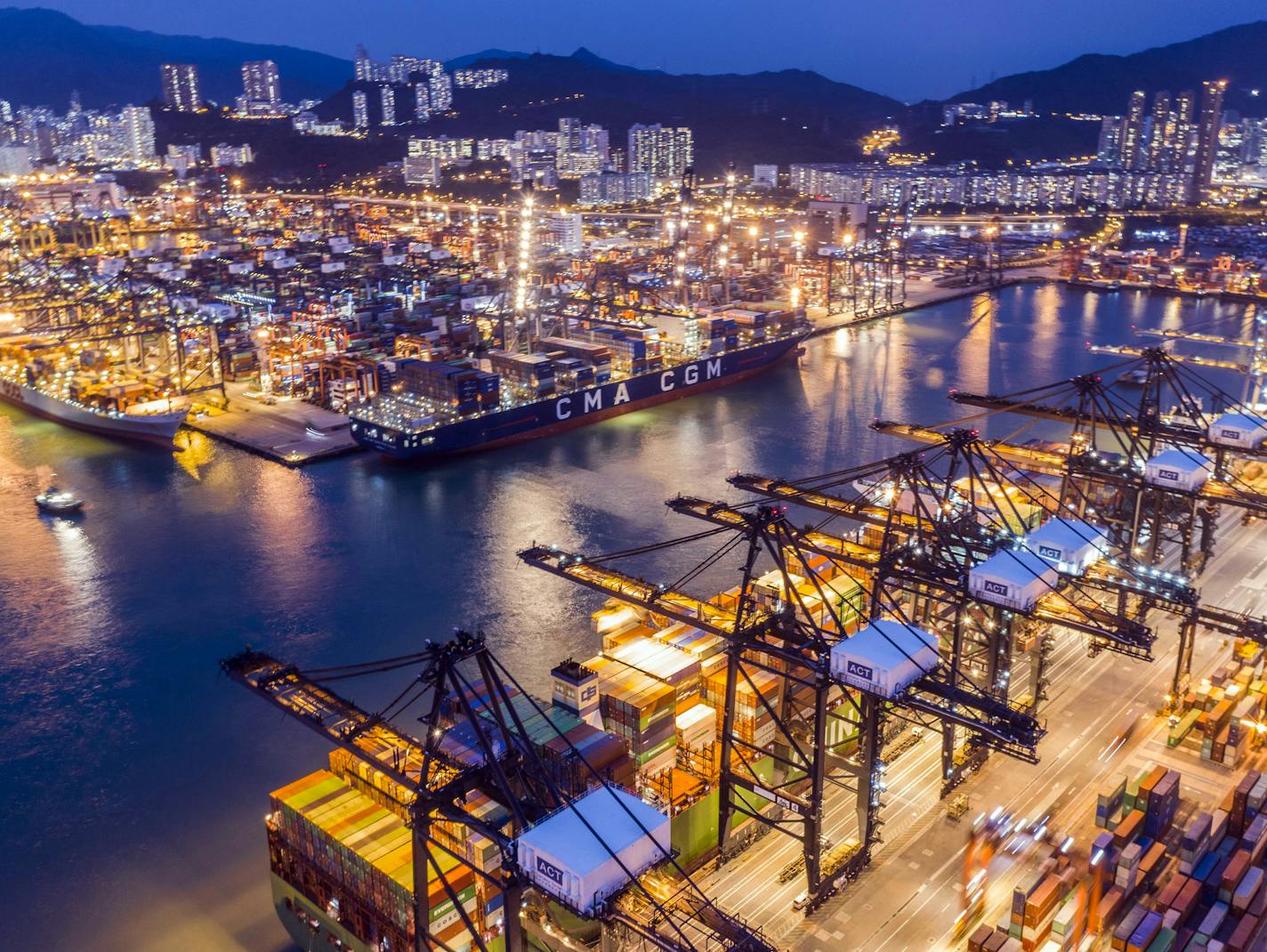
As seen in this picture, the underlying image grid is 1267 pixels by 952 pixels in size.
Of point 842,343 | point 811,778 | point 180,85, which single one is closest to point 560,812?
point 811,778

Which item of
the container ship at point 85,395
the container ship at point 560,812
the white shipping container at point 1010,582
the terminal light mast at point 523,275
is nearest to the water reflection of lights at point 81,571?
the container ship at point 85,395

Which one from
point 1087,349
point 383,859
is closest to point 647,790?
point 383,859

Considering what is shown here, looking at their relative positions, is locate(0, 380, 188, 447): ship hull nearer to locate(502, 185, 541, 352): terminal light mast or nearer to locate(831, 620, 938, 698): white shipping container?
locate(502, 185, 541, 352): terminal light mast

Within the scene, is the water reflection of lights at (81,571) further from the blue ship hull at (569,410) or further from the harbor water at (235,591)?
the blue ship hull at (569,410)

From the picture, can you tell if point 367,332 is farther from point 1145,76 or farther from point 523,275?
point 1145,76

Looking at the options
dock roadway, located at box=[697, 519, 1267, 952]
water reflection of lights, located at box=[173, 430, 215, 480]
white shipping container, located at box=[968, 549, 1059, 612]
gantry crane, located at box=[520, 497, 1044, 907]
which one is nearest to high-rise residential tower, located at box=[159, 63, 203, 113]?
water reflection of lights, located at box=[173, 430, 215, 480]

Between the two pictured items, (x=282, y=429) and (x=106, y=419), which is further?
(x=282, y=429)
